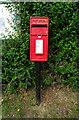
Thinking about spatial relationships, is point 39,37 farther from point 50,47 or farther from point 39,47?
point 50,47

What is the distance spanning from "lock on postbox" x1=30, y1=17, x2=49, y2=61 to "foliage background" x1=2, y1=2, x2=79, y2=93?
0.46 meters

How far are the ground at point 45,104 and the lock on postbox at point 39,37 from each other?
1024 mm

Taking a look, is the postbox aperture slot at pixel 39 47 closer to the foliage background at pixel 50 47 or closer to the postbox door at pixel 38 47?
the postbox door at pixel 38 47

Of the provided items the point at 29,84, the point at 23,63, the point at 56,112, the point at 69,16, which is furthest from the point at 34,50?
the point at 56,112

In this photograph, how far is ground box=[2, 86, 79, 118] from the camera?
9.71ft

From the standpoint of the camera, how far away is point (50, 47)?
3.34 meters

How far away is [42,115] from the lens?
2951 millimetres

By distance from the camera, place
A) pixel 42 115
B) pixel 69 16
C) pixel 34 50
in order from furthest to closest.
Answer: pixel 69 16
pixel 42 115
pixel 34 50

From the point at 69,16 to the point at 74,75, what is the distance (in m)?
1.31

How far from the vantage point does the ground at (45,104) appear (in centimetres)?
296

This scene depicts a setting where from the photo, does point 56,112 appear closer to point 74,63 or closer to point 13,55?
point 74,63

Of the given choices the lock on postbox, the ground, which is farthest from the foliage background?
the lock on postbox

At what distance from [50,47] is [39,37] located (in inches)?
27.4

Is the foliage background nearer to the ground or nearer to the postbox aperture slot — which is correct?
the ground
